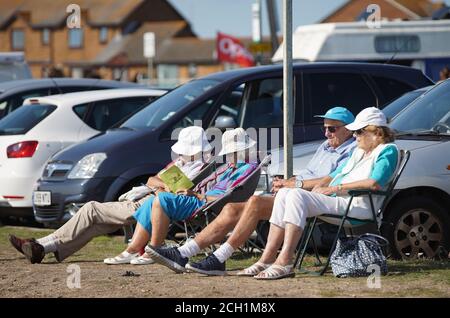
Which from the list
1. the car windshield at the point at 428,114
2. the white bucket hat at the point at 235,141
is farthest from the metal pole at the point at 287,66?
the car windshield at the point at 428,114

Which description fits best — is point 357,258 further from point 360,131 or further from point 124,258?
point 124,258

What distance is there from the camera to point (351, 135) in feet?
32.6

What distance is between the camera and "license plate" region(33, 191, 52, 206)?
507 inches

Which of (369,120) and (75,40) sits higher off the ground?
(75,40)

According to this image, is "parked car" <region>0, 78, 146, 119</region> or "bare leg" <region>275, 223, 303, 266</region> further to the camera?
"parked car" <region>0, 78, 146, 119</region>

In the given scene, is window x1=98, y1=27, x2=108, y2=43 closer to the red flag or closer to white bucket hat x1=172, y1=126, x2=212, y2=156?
the red flag

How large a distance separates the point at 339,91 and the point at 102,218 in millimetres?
3517

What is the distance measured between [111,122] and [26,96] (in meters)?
2.11

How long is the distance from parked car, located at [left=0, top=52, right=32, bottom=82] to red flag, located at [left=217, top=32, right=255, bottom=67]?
11.2m

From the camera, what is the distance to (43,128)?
1422cm

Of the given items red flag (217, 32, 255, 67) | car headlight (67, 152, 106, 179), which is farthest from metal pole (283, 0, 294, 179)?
red flag (217, 32, 255, 67)

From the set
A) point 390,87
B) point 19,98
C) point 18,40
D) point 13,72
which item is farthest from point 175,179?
point 18,40

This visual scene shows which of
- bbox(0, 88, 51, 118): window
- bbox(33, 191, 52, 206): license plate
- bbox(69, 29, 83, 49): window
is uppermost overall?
bbox(69, 29, 83, 49): window

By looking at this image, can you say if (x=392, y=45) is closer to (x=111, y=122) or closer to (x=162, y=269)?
(x=111, y=122)
